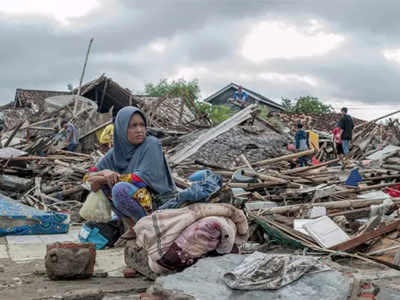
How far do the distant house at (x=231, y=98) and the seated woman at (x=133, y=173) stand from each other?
30.1 metres

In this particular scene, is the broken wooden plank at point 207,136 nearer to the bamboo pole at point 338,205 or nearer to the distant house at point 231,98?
the bamboo pole at point 338,205

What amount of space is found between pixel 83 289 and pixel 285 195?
3.39m

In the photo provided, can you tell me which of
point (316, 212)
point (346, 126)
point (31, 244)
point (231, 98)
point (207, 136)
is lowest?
point (31, 244)

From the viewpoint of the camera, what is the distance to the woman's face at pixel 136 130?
12.8 ft

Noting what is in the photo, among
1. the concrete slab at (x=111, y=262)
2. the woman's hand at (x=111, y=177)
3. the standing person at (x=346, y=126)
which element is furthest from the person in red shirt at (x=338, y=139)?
the woman's hand at (x=111, y=177)

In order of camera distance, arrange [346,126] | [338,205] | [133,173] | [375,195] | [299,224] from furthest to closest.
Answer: [346,126]
[375,195]
[338,205]
[299,224]
[133,173]

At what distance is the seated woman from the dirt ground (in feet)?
1.90

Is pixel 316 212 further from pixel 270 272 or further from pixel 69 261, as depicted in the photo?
pixel 69 261

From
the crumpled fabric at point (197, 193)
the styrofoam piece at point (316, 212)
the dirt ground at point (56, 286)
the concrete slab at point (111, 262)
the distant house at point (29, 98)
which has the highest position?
the distant house at point (29, 98)

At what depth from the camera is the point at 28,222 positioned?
220 inches

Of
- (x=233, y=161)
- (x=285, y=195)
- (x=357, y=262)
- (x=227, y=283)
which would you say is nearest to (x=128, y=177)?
(x=227, y=283)

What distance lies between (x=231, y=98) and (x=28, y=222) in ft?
96.2

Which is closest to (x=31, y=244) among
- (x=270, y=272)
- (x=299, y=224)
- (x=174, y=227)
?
(x=174, y=227)

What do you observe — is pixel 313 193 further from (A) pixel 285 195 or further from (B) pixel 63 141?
(B) pixel 63 141
